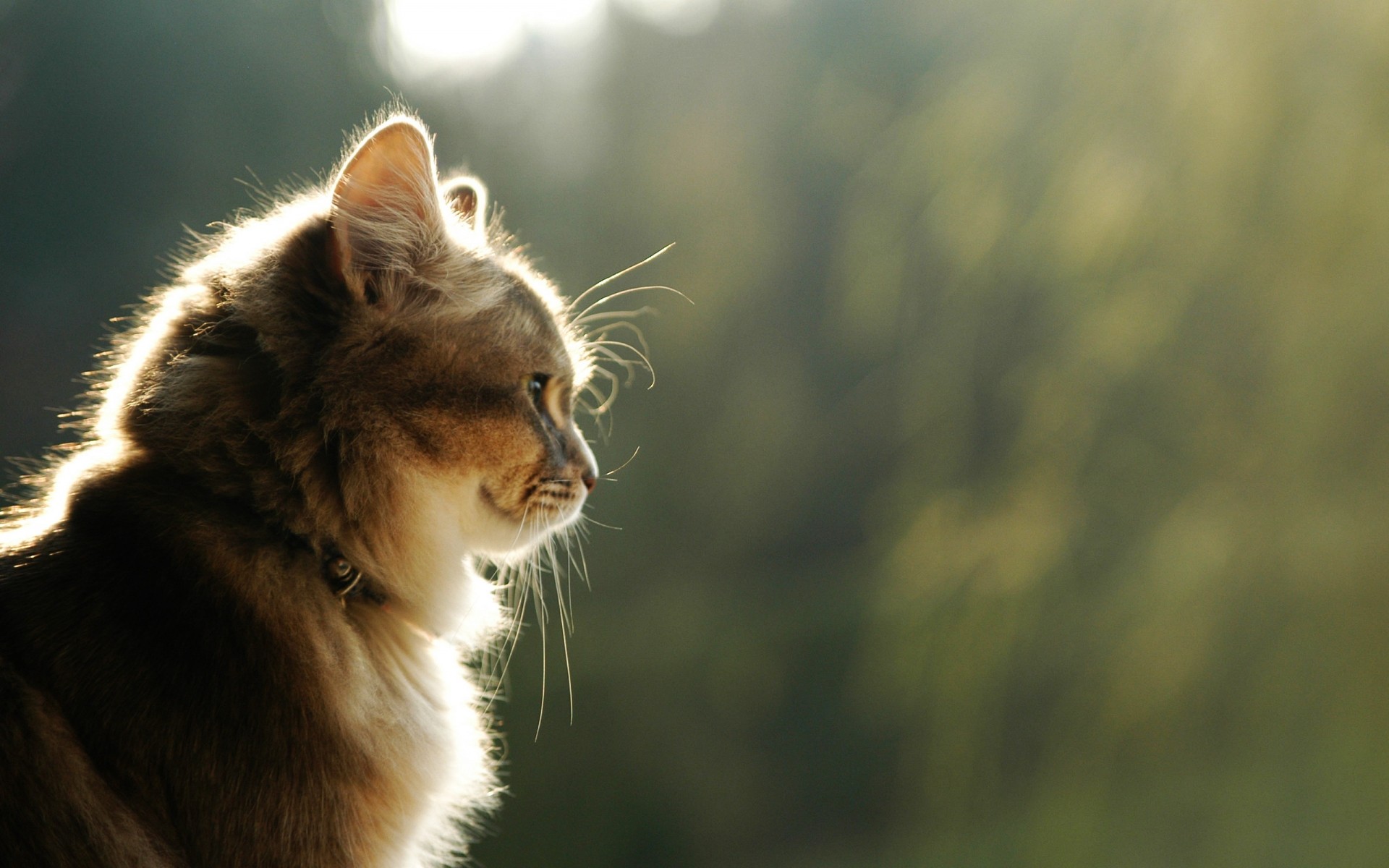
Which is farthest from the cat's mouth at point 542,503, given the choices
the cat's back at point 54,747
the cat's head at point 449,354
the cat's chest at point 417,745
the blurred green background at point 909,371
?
the blurred green background at point 909,371

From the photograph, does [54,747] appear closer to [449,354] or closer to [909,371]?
[449,354]

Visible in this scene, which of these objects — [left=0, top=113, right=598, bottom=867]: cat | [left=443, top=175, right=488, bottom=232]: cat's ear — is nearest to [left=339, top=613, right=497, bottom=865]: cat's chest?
[left=0, top=113, right=598, bottom=867]: cat

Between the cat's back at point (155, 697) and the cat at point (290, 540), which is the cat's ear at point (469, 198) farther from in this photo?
the cat's back at point (155, 697)

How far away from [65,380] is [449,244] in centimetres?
133

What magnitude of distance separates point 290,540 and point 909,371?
5.37 feet

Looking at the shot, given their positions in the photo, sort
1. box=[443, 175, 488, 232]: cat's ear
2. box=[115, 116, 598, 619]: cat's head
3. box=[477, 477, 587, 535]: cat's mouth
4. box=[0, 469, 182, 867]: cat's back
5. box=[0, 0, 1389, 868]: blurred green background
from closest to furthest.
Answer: box=[0, 469, 182, 867]: cat's back
box=[115, 116, 598, 619]: cat's head
box=[477, 477, 587, 535]: cat's mouth
box=[443, 175, 488, 232]: cat's ear
box=[0, 0, 1389, 868]: blurred green background

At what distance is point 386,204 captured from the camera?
35.7 inches

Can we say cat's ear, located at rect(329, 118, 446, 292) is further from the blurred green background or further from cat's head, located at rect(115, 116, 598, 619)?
the blurred green background

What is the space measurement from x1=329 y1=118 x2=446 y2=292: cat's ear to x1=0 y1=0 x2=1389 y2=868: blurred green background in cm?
63

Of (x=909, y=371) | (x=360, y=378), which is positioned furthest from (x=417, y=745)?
(x=909, y=371)

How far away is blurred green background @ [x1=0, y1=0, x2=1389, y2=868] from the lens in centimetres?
183

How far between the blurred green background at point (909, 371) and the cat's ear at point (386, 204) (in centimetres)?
63

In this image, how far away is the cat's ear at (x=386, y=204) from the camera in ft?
2.87

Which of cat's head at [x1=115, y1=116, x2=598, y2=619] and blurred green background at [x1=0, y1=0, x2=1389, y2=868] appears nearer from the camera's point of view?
cat's head at [x1=115, y1=116, x2=598, y2=619]
